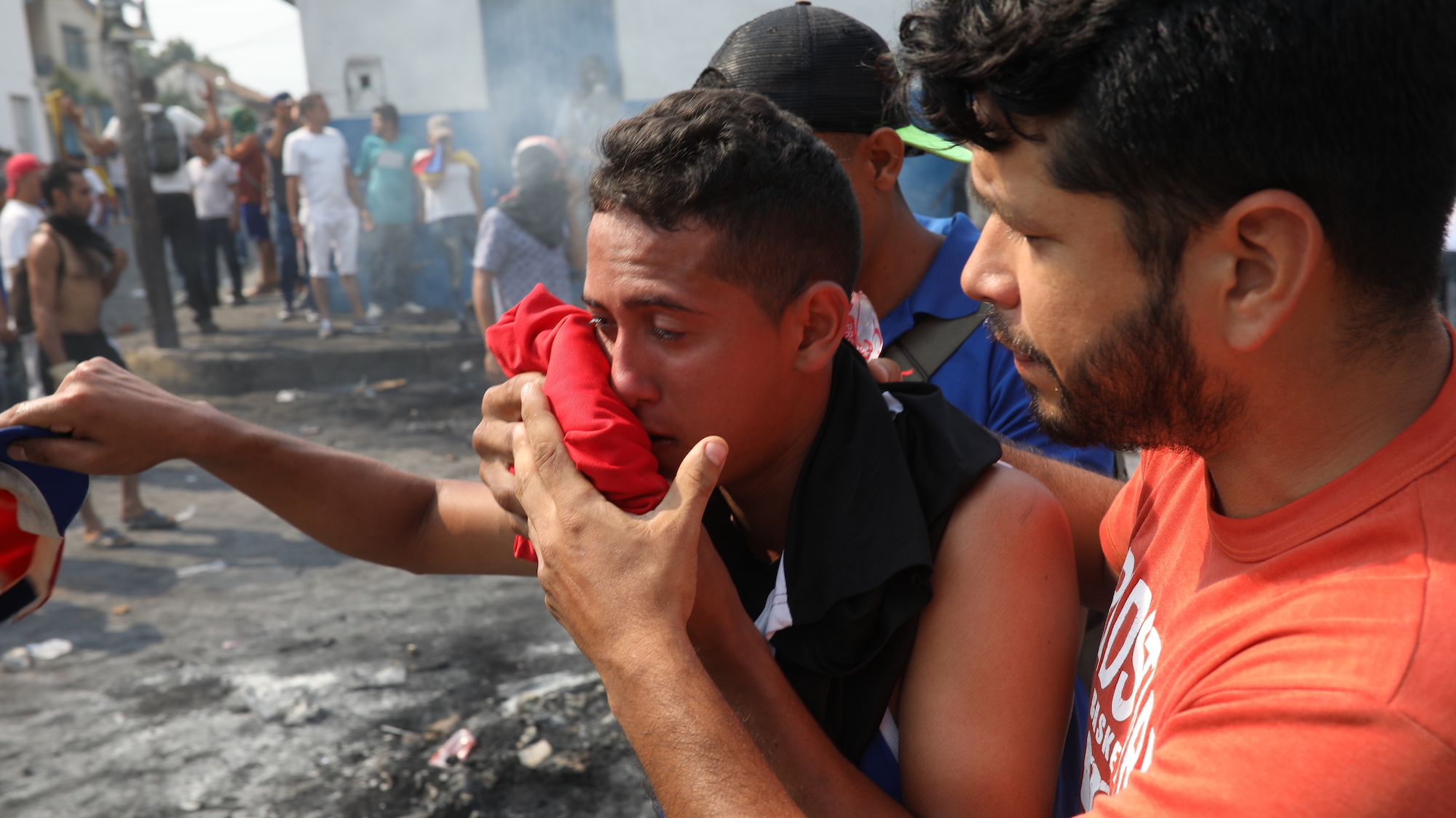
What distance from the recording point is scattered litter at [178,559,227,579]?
243 inches

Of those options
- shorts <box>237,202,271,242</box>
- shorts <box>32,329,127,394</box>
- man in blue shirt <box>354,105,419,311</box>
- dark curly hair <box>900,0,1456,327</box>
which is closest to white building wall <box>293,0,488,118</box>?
man in blue shirt <box>354,105,419,311</box>

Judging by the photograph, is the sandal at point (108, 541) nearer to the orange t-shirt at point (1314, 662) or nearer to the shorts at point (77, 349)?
the shorts at point (77, 349)

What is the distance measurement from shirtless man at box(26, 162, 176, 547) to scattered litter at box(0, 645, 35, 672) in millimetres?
1686

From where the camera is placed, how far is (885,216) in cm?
256

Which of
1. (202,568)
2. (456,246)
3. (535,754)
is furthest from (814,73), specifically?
(456,246)

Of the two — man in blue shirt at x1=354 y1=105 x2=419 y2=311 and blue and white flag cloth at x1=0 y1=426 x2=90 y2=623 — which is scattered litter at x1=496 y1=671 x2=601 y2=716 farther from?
man in blue shirt at x1=354 y1=105 x2=419 y2=311

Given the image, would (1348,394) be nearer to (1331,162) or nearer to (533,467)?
(1331,162)

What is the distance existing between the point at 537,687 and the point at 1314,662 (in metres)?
3.99

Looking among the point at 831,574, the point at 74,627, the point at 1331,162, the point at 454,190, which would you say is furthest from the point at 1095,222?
the point at 454,190

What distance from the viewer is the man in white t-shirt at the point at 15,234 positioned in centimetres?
787

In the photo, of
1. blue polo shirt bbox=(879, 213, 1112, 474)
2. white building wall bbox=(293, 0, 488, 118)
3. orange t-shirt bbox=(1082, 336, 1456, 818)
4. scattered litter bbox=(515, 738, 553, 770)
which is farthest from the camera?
white building wall bbox=(293, 0, 488, 118)

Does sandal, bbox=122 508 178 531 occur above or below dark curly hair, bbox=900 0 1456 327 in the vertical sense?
below

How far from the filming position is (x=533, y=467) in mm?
1557

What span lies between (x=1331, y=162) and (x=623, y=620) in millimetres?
1020
